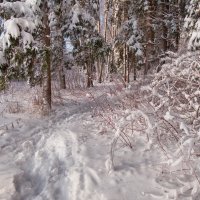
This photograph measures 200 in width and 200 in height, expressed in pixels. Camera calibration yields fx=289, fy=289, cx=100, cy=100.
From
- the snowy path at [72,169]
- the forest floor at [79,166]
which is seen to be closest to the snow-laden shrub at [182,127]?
the forest floor at [79,166]

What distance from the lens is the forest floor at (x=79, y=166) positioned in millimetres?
3793

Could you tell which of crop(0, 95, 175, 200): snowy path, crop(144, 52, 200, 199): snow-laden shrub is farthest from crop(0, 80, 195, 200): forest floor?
crop(144, 52, 200, 199): snow-laden shrub

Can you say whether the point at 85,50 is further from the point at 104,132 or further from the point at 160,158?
the point at 160,158

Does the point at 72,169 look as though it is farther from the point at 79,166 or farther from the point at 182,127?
the point at 182,127

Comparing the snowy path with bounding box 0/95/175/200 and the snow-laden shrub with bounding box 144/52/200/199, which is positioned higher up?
the snow-laden shrub with bounding box 144/52/200/199

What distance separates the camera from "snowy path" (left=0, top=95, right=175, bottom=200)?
379 centimetres

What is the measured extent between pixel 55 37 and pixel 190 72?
1377cm

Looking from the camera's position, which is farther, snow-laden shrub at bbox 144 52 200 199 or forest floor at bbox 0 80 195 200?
forest floor at bbox 0 80 195 200

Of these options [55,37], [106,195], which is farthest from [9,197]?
[55,37]

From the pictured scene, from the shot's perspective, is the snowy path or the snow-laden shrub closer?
the snow-laden shrub

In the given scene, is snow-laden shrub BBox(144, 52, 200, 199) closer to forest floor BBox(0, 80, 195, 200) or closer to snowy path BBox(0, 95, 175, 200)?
forest floor BBox(0, 80, 195, 200)

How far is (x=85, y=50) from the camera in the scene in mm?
18031

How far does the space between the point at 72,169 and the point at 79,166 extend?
0.13 m

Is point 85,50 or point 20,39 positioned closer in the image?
point 20,39
